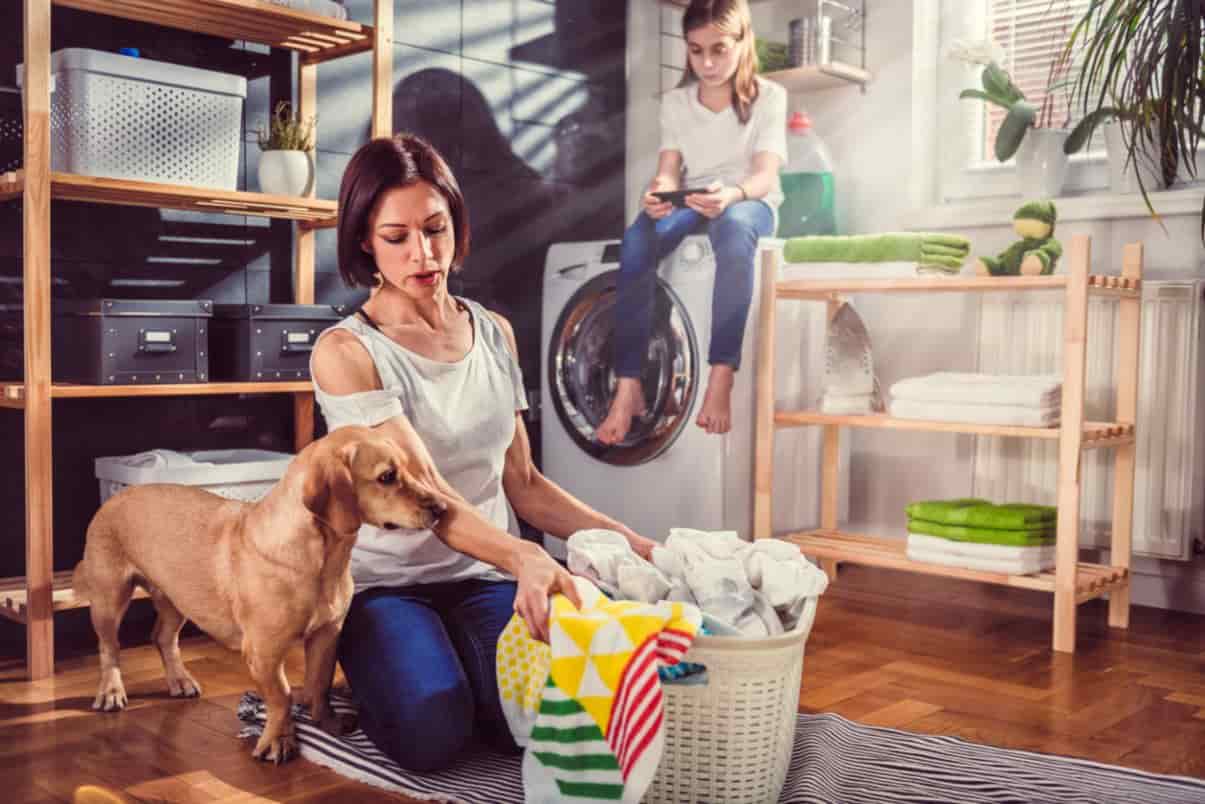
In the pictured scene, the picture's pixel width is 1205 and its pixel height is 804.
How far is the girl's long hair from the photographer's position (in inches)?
124

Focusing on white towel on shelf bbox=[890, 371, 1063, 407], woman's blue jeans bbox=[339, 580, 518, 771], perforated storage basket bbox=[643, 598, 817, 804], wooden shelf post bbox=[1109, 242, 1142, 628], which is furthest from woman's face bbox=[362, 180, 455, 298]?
wooden shelf post bbox=[1109, 242, 1142, 628]

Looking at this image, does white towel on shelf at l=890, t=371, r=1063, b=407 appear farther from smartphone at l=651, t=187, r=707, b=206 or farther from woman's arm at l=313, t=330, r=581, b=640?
woman's arm at l=313, t=330, r=581, b=640

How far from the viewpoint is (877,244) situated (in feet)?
9.57

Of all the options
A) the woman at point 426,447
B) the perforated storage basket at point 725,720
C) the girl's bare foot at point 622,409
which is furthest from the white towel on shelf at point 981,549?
the perforated storage basket at point 725,720

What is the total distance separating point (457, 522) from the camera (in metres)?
1.61

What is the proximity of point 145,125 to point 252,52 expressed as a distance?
530 mm

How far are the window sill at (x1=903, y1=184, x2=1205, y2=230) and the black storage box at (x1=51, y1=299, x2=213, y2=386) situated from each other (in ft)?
6.26

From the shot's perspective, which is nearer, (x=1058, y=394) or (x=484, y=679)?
(x=484, y=679)

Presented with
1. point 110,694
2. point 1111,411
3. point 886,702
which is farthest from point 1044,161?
point 110,694

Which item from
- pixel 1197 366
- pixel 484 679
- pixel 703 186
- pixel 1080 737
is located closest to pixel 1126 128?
pixel 1197 366

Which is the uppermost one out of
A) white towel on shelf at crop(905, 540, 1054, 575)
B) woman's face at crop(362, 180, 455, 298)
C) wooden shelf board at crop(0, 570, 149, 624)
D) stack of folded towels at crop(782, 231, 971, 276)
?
stack of folded towels at crop(782, 231, 971, 276)

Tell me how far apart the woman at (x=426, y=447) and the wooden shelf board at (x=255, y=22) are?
33.7 inches

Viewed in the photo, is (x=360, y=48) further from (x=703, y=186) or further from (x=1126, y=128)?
(x=1126, y=128)

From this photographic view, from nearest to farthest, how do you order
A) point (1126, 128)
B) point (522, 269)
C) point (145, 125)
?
point (145, 125) < point (1126, 128) < point (522, 269)
